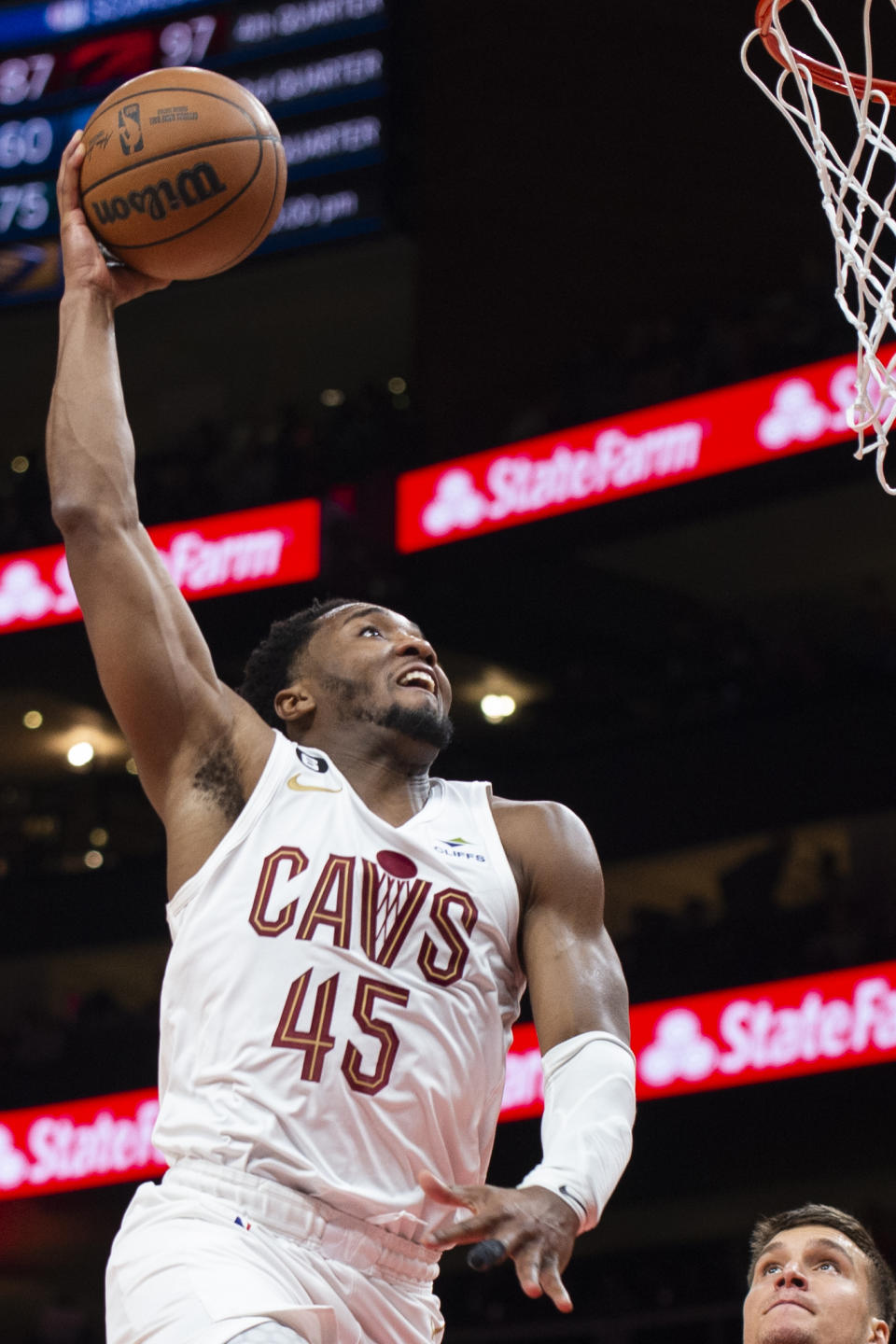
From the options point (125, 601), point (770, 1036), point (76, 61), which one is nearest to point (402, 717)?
point (125, 601)

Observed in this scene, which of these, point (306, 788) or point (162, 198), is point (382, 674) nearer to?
point (306, 788)

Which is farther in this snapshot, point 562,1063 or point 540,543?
point 540,543

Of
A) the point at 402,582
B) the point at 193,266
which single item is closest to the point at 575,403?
the point at 402,582

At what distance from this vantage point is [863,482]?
1276 cm

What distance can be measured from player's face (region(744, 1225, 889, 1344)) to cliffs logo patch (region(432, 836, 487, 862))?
1234mm

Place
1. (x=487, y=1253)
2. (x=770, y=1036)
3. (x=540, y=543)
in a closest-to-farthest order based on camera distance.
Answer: (x=487, y=1253) < (x=770, y=1036) < (x=540, y=543)

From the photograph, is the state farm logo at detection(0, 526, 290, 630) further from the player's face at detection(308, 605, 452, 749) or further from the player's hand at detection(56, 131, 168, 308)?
the player's face at detection(308, 605, 452, 749)

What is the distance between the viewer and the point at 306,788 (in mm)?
2980

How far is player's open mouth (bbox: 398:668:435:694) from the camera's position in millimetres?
3215

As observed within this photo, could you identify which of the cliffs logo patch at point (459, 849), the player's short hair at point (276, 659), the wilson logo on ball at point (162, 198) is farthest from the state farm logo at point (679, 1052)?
the wilson logo on ball at point (162, 198)

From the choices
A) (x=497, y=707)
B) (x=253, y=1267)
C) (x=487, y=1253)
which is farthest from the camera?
(x=497, y=707)

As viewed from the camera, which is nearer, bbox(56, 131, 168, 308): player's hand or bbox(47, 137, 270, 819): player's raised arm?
bbox(47, 137, 270, 819): player's raised arm

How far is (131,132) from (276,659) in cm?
100

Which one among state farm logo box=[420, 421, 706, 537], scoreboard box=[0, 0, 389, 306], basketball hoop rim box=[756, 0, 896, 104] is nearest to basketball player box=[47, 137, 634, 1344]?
basketball hoop rim box=[756, 0, 896, 104]
